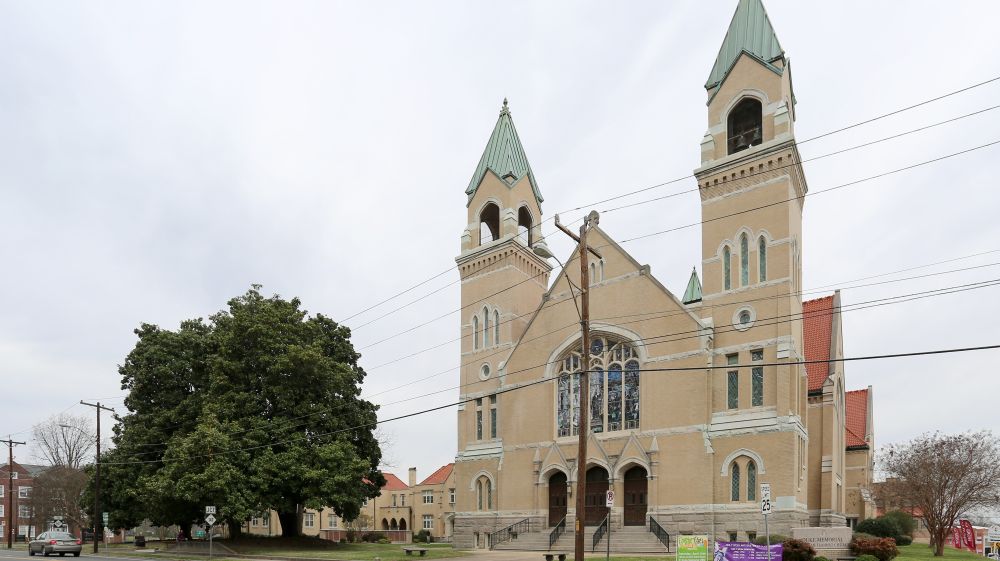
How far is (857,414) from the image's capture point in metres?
52.7

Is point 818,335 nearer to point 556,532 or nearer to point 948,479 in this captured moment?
point 948,479

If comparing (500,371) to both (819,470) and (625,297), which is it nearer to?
(625,297)

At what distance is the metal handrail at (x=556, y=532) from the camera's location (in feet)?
125

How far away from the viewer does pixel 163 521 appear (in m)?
44.8

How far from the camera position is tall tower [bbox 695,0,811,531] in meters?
33.8

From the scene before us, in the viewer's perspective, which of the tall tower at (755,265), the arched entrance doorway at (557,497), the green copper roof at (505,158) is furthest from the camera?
the green copper roof at (505,158)

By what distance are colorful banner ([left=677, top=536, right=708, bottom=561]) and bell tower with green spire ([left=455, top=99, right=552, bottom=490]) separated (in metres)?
22.1

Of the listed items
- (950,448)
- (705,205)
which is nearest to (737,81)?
(705,205)

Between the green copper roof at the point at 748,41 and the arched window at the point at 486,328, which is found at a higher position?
the green copper roof at the point at 748,41

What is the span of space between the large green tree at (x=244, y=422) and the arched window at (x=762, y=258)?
23230 millimetres

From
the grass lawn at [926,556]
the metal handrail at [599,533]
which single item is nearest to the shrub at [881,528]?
the grass lawn at [926,556]

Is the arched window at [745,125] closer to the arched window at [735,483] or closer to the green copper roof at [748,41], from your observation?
the green copper roof at [748,41]

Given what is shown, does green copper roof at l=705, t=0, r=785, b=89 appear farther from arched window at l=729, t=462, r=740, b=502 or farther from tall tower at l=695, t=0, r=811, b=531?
arched window at l=729, t=462, r=740, b=502

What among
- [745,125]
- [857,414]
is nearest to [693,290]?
[857,414]
